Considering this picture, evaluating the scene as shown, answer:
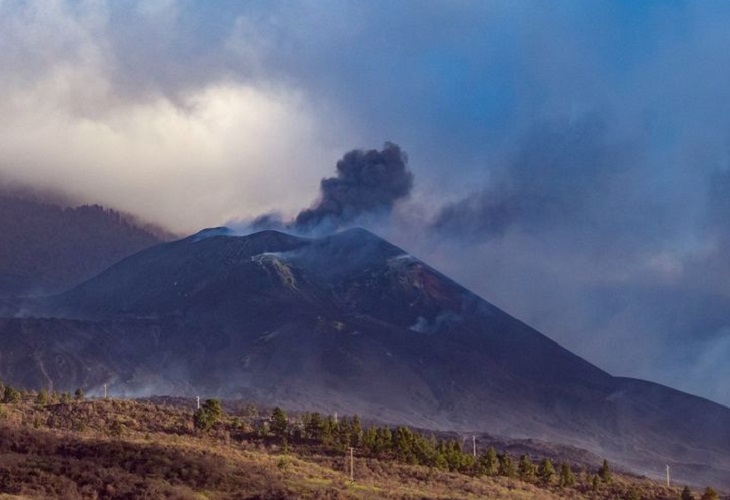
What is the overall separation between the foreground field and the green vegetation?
3.0 inches

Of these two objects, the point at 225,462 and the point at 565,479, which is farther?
the point at 565,479

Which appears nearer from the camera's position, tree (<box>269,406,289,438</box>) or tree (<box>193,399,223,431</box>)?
tree (<box>193,399,223,431</box>)

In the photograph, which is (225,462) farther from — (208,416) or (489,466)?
(489,466)

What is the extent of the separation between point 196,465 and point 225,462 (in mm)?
2596

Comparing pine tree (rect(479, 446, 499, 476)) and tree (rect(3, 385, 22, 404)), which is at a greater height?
tree (rect(3, 385, 22, 404))

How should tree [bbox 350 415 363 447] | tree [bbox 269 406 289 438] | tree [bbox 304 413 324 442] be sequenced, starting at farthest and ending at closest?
tree [bbox 304 413 324 442] → tree [bbox 269 406 289 438] → tree [bbox 350 415 363 447]

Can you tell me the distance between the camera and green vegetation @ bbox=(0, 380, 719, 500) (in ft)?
132

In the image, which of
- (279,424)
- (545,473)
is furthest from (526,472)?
(279,424)

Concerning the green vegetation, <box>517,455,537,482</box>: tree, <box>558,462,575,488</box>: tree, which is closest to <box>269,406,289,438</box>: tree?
the green vegetation

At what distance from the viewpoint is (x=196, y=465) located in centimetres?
4441

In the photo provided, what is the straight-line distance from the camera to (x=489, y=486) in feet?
191

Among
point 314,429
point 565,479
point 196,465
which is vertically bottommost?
point 196,465

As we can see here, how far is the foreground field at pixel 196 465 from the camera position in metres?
39.4

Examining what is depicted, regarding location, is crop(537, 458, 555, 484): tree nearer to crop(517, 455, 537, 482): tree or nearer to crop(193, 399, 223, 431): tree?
crop(517, 455, 537, 482): tree
